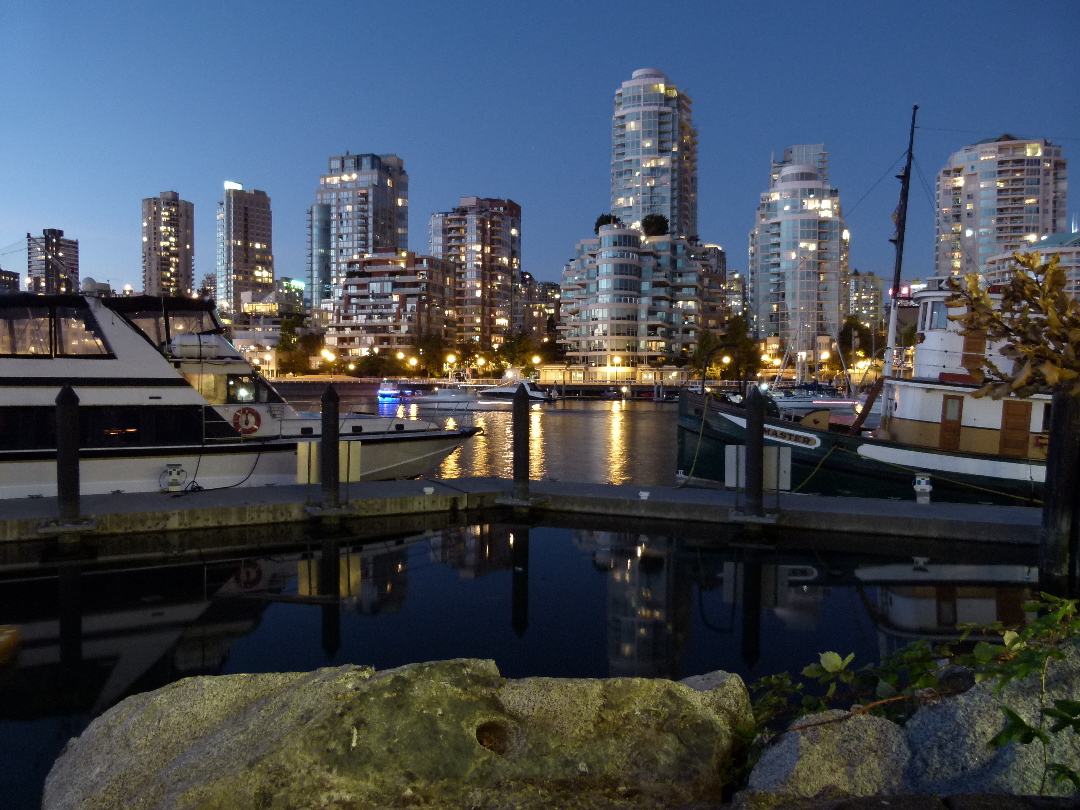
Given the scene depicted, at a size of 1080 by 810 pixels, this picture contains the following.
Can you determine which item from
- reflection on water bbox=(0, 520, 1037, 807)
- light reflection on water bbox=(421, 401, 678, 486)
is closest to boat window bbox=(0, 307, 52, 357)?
reflection on water bbox=(0, 520, 1037, 807)

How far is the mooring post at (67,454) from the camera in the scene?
1339 cm

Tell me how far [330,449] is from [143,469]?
5.59 m

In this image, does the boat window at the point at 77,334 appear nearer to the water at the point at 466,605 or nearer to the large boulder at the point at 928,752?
the water at the point at 466,605

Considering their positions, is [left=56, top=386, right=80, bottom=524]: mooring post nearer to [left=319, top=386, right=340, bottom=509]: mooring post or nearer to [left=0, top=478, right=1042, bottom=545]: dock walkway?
[left=0, top=478, right=1042, bottom=545]: dock walkway

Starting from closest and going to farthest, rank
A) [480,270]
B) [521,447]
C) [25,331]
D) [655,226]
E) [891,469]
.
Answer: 1. [521,447]
2. [25,331]
3. [891,469]
4. [655,226]
5. [480,270]

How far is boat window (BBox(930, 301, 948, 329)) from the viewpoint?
2098 cm

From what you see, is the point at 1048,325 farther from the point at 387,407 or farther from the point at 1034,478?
the point at 387,407

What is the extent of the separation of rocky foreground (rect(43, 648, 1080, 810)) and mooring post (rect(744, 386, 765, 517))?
1002cm

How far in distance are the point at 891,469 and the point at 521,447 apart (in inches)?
411

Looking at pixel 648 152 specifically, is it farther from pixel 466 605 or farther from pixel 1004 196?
pixel 466 605

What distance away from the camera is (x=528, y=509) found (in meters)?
16.7

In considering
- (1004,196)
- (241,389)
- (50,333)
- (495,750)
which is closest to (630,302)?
(1004,196)

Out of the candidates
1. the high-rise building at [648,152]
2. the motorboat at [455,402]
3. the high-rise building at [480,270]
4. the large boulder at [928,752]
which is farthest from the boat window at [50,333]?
the high-rise building at [648,152]

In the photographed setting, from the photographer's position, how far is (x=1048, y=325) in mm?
5633
